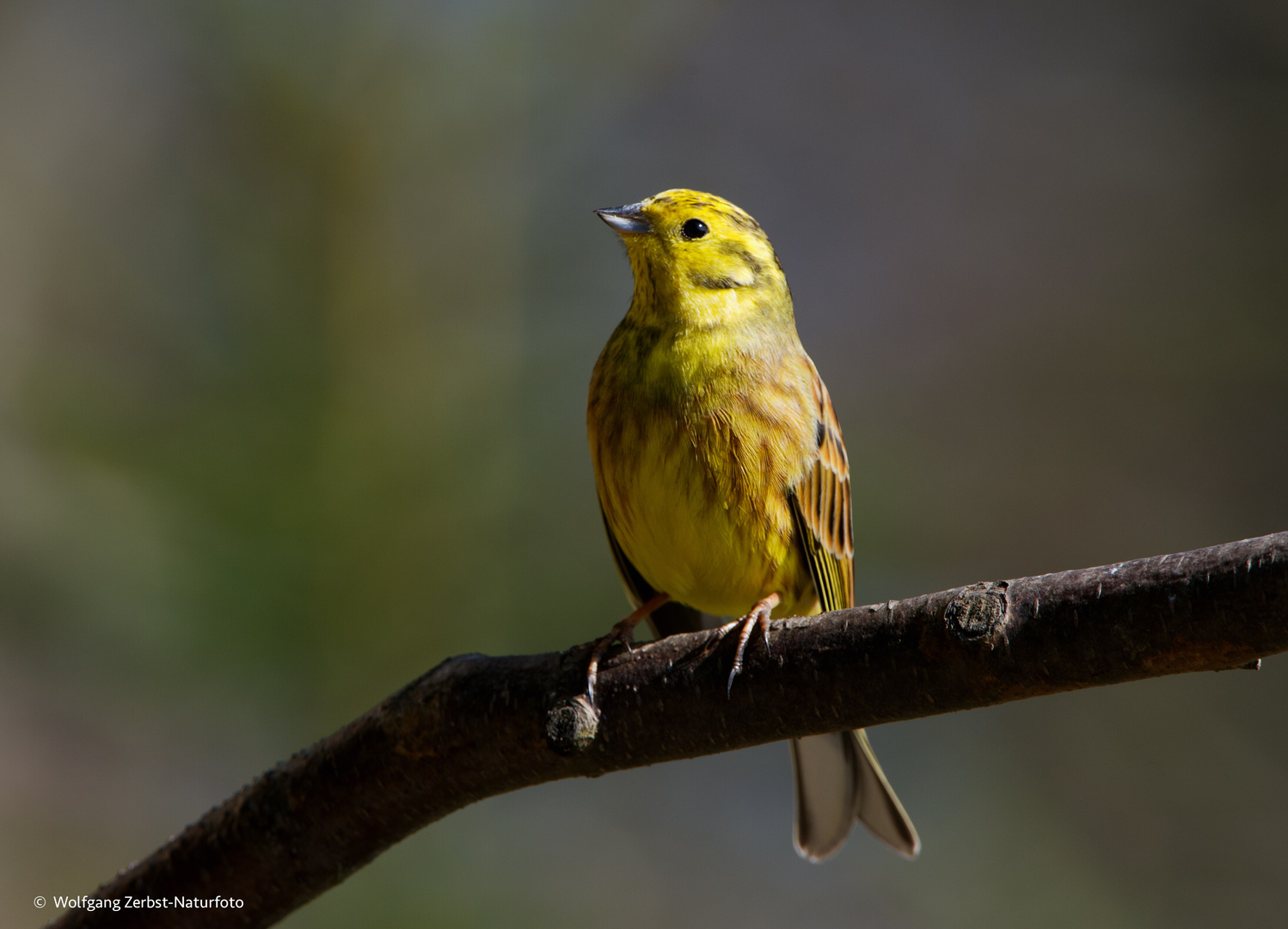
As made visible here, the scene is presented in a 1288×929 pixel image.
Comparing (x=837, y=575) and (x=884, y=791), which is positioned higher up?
(x=837, y=575)

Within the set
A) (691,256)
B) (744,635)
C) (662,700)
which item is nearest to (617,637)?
(662,700)

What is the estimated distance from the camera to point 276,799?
202 cm

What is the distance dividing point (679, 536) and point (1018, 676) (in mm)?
1075

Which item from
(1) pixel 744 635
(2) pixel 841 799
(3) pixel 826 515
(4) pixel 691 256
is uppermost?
(4) pixel 691 256

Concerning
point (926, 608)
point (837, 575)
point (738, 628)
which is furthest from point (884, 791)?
point (926, 608)

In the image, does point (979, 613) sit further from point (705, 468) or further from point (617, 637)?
point (705, 468)

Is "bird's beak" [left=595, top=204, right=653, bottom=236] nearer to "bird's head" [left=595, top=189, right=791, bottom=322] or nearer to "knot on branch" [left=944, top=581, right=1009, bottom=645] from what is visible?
"bird's head" [left=595, top=189, right=791, bottom=322]

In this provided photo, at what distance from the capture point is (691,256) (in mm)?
2773

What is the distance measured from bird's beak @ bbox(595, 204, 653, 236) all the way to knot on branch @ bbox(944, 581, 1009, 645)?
1539mm

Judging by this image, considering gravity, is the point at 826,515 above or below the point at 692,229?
below

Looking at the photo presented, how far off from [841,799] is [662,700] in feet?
3.69

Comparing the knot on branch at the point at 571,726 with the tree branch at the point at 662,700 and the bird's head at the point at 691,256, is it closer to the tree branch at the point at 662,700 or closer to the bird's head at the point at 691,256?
the tree branch at the point at 662,700

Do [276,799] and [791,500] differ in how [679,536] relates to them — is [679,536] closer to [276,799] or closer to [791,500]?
[791,500]

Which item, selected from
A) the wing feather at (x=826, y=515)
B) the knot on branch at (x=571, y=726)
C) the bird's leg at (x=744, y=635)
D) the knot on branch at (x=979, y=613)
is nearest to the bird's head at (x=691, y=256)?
the wing feather at (x=826, y=515)
